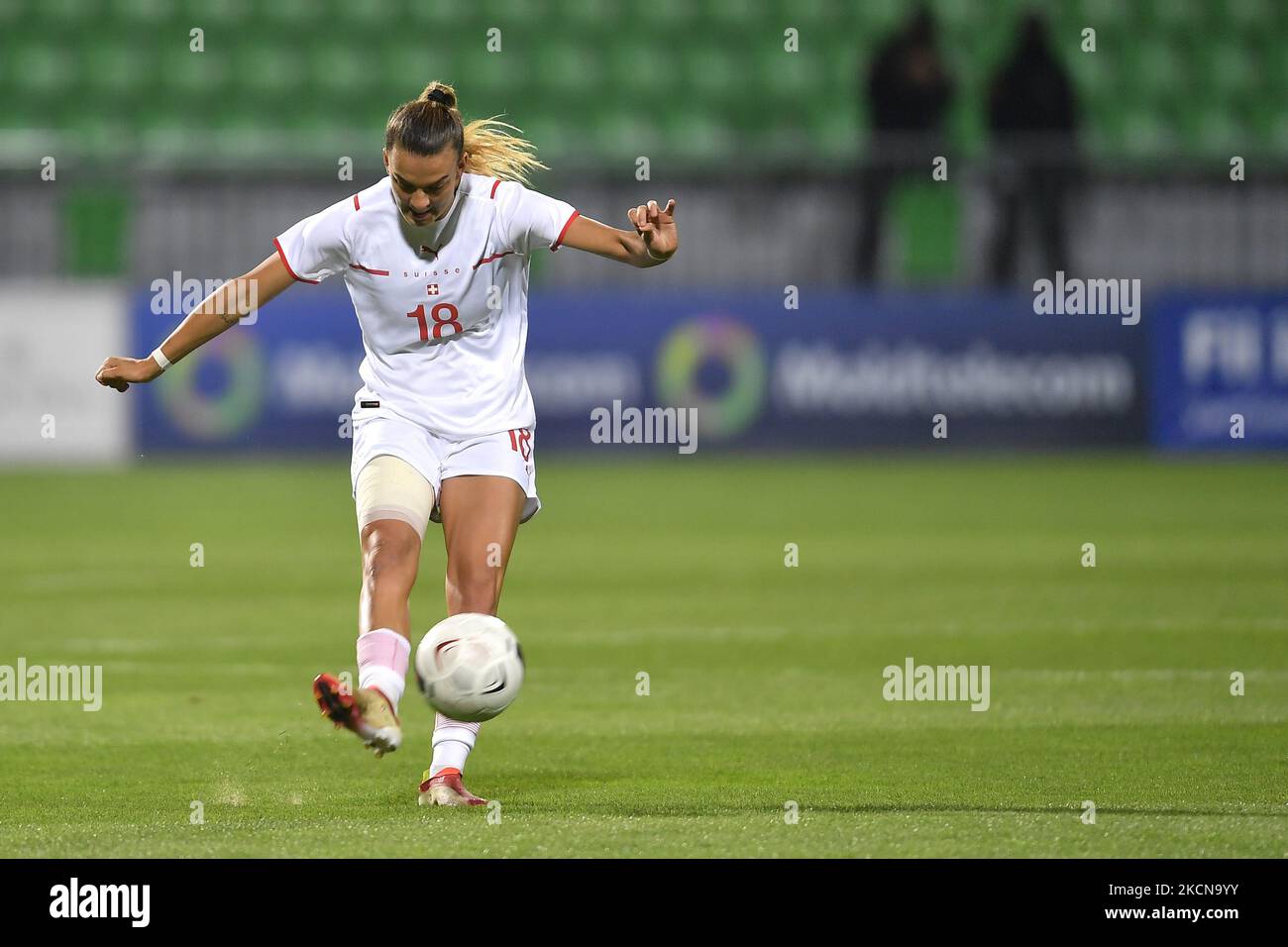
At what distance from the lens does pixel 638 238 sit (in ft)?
20.6

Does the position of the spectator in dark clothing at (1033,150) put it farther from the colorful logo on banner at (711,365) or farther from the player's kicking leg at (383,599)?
the player's kicking leg at (383,599)

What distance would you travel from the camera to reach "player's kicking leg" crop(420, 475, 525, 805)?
20.9 ft

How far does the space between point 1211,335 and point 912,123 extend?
3.50m

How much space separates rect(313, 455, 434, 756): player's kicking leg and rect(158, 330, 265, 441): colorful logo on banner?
1237cm

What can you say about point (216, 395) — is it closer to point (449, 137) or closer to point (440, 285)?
point (440, 285)

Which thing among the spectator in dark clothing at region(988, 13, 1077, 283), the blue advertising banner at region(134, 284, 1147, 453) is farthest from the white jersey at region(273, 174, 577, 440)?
the spectator in dark clothing at region(988, 13, 1077, 283)

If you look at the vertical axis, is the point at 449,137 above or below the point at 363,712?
above

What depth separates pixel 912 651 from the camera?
9.62 meters

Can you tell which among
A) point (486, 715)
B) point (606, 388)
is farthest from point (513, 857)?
point (606, 388)

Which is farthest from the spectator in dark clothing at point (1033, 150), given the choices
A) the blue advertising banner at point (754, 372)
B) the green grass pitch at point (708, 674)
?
the green grass pitch at point (708, 674)

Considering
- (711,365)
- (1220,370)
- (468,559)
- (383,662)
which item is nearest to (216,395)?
(711,365)

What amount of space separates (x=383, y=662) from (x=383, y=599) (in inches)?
8.5

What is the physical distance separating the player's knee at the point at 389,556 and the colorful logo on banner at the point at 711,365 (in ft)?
41.1
